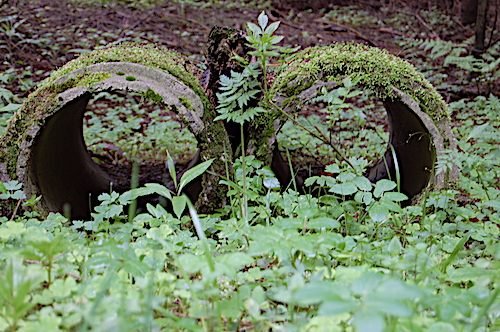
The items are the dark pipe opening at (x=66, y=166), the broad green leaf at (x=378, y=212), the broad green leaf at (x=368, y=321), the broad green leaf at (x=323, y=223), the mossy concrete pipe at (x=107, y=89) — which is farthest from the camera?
the dark pipe opening at (x=66, y=166)

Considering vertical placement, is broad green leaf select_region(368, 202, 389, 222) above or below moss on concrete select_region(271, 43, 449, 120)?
below

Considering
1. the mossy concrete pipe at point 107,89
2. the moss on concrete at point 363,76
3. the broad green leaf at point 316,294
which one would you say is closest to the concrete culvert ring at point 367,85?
the moss on concrete at point 363,76

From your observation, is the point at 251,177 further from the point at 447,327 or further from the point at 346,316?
the point at 447,327

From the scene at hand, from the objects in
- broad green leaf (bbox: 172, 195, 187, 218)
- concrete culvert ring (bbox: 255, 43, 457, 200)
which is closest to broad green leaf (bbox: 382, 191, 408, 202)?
concrete culvert ring (bbox: 255, 43, 457, 200)

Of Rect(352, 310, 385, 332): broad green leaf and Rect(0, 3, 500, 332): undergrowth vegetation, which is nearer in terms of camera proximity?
Rect(352, 310, 385, 332): broad green leaf

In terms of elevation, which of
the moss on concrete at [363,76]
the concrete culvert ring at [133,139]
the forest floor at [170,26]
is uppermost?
the forest floor at [170,26]

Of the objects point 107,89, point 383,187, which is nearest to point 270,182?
point 383,187

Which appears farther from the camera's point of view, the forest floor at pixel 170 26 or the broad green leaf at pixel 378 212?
the forest floor at pixel 170 26

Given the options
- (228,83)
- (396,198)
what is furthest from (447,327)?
(228,83)

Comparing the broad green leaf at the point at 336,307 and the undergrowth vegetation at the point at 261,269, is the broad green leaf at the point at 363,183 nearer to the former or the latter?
the undergrowth vegetation at the point at 261,269

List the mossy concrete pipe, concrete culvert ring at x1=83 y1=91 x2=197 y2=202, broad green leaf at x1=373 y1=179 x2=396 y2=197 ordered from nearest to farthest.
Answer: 1. broad green leaf at x1=373 y1=179 x2=396 y2=197
2. the mossy concrete pipe
3. concrete culvert ring at x1=83 y1=91 x2=197 y2=202

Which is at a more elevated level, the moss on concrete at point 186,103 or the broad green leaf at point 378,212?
the moss on concrete at point 186,103

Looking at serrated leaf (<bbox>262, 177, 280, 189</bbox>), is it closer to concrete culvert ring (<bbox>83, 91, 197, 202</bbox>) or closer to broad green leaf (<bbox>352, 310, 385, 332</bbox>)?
concrete culvert ring (<bbox>83, 91, 197, 202</bbox>)

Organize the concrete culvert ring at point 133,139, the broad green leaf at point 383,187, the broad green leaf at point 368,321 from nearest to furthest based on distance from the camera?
1. the broad green leaf at point 368,321
2. the broad green leaf at point 383,187
3. the concrete culvert ring at point 133,139
